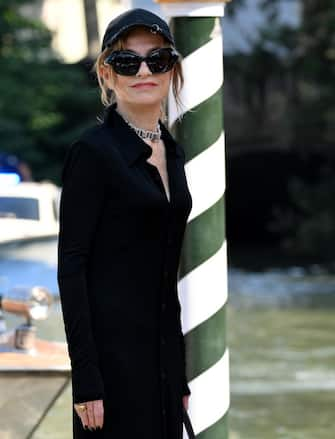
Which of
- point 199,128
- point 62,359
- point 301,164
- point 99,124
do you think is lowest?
point 301,164

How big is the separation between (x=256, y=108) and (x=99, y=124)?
23.5 m

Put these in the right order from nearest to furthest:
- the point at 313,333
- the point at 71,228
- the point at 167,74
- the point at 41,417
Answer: the point at 71,228 → the point at 167,74 → the point at 41,417 → the point at 313,333

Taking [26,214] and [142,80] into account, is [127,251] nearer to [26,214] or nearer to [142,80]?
[142,80]

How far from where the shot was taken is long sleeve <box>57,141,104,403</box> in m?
3.63

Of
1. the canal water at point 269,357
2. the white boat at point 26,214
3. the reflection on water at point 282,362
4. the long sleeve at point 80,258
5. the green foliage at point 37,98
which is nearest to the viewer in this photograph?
the long sleeve at point 80,258

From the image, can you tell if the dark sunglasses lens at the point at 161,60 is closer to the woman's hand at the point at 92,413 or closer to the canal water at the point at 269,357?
the woman's hand at the point at 92,413

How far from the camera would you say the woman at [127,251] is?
3.65 m

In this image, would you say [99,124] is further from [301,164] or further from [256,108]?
[301,164]

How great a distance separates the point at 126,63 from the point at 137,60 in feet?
0.11

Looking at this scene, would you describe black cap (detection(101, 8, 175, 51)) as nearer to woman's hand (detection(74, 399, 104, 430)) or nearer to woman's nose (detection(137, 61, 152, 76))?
woman's nose (detection(137, 61, 152, 76))

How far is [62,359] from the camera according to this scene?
635 centimetres

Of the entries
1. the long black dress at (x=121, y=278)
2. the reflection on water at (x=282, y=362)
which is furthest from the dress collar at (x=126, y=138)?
the reflection on water at (x=282, y=362)

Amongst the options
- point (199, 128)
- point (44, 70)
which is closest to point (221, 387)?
point (199, 128)

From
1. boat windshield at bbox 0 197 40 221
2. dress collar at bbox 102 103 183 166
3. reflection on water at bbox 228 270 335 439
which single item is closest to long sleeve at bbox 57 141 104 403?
dress collar at bbox 102 103 183 166
